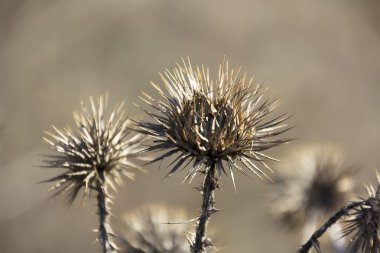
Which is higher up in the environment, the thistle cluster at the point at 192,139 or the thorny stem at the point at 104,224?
the thistle cluster at the point at 192,139

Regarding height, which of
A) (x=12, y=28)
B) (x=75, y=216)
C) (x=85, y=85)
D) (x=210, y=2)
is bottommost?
(x=75, y=216)

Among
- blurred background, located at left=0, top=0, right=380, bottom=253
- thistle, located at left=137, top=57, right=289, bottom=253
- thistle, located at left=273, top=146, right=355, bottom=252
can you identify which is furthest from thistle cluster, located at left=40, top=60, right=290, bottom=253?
blurred background, located at left=0, top=0, right=380, bottom=253

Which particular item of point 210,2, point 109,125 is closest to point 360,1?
point 210,2

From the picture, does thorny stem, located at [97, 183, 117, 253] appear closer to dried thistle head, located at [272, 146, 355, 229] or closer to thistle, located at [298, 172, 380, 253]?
thistle, located at [298, 172, 380, 253]

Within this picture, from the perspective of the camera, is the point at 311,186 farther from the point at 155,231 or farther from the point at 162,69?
the point at 162,69

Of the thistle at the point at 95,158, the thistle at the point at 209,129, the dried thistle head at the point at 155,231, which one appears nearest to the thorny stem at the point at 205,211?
the thistle at the point at 209,129

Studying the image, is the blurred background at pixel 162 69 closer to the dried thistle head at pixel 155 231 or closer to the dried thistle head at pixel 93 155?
the dried thistle head at pixel 155 231

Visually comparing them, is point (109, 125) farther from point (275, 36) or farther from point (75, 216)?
point (275, 36)

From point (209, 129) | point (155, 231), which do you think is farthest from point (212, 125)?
point (155, 231)

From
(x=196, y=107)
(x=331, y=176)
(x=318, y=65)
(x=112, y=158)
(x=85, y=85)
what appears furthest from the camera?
(x=318, y=65)
